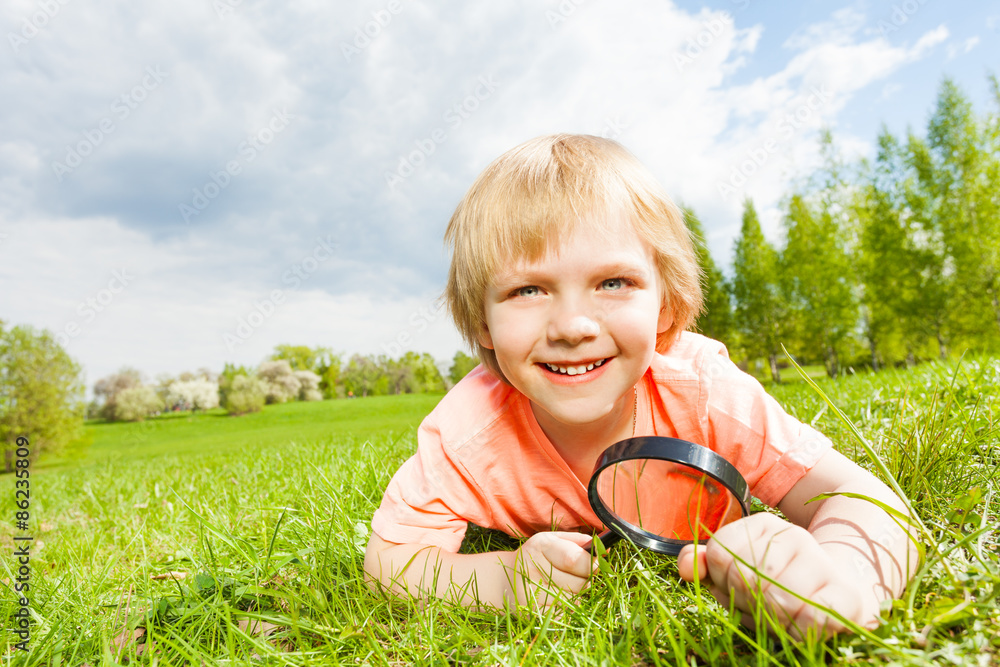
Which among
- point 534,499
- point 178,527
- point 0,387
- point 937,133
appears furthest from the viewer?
point 937,133

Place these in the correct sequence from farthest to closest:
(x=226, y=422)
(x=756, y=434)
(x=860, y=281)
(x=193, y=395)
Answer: (x=193, y=395), (x=226, y=422), (x=860, y=281), (x=756, y=434)

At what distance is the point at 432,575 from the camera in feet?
6.49

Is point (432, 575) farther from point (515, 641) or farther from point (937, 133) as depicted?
point (937, 133)

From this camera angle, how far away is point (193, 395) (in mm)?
48062

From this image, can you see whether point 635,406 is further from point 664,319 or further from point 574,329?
point 574,329

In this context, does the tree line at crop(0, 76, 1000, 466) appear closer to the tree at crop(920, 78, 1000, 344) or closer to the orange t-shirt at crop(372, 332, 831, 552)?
the tree at crop(920, 78, 1000, 344)

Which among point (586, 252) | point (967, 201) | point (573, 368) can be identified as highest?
point (967, 201)

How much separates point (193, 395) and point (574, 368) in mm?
54008

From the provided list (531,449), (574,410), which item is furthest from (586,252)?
(531,449)

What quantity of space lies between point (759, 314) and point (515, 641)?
3631 centimetres

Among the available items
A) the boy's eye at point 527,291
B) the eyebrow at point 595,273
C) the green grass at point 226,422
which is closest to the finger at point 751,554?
the eyebrow at point 595,273

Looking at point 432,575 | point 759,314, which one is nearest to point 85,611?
point 432,575

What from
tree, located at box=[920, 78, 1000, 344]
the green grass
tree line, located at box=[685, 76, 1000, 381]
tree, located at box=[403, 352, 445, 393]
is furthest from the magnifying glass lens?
Result: tree, located at box=[403, 352, 445, 393]

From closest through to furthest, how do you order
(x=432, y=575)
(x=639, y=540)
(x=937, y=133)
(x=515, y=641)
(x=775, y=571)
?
(x=775, y=571) → (x=515, y=641) → (x=639, y=540) → (x=432, y=575) → (x=937, y=133)
